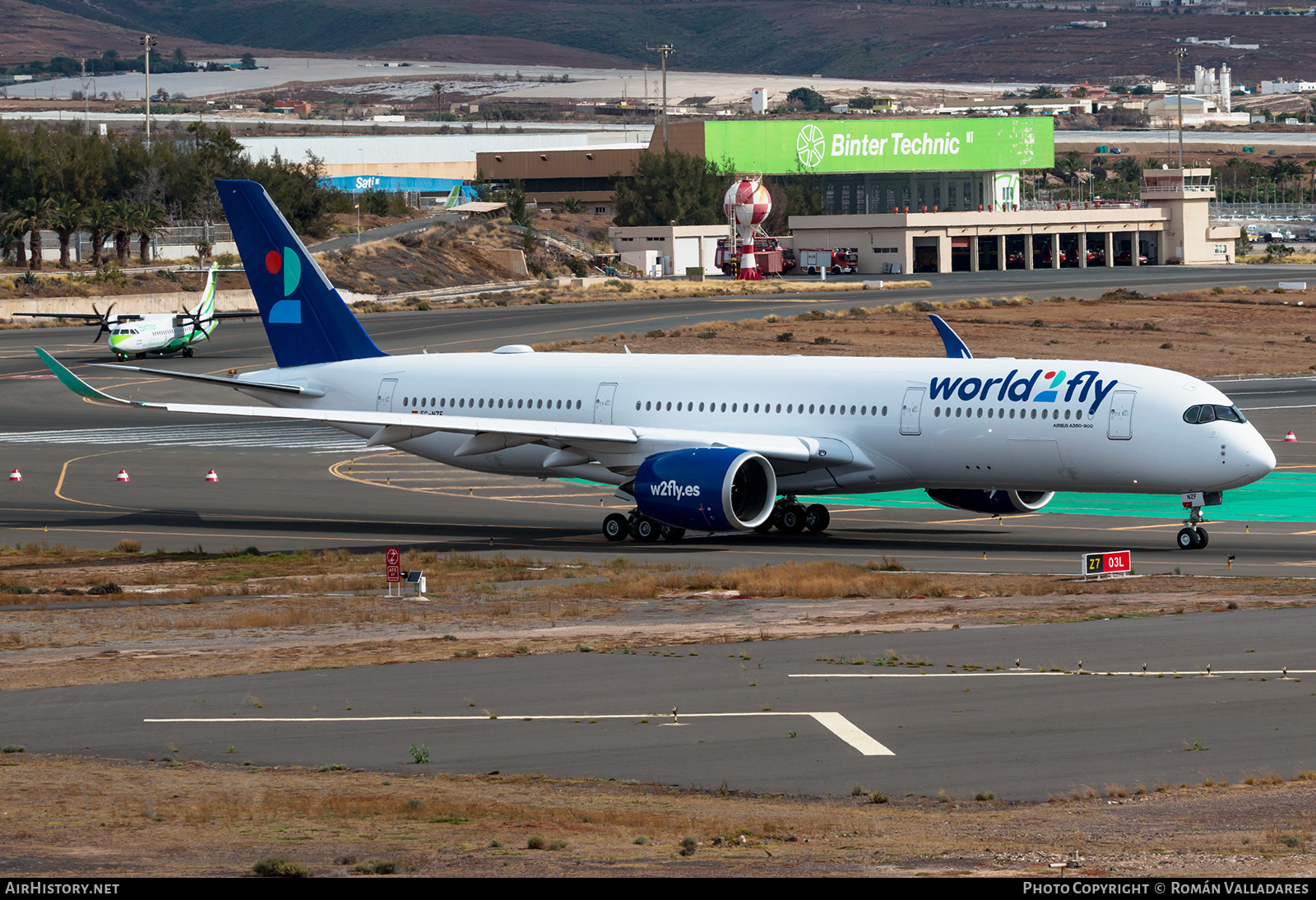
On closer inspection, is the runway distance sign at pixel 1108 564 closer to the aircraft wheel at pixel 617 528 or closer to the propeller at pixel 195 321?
the aircraft wheel at pixel 617 528

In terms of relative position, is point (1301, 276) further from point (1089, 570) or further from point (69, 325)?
point (1089, 570)

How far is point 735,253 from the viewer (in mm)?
169125

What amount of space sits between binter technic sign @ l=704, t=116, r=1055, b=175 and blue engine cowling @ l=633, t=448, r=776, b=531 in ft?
524

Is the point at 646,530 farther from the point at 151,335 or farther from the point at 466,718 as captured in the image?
the point at 151,335

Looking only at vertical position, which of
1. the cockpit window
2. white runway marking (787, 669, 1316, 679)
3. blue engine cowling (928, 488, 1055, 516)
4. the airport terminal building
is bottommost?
white runway marking (787, 669, 1316, 679)

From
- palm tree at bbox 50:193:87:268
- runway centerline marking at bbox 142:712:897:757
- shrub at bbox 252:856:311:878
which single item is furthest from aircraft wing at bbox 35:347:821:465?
palm tree at bbox 50:193:87:268

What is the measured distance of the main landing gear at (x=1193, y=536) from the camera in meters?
38.5

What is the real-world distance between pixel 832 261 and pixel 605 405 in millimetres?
128182

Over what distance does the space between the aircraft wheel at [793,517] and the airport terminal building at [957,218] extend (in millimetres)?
128597

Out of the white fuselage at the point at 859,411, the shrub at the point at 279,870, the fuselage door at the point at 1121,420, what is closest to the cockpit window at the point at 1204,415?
the white fuselage at the point at 859,411

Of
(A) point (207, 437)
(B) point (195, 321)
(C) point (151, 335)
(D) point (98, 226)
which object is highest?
(D) point (98, 226)

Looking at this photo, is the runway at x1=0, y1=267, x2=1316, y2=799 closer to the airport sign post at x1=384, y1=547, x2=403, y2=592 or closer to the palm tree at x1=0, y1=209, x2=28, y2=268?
the airport sign post at x1=384, y1=547, x2=403, y2=592

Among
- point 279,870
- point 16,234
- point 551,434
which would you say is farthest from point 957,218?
point 279,870

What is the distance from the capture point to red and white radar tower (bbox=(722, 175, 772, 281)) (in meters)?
158
